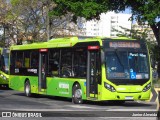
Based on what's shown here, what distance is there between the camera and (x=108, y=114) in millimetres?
6992

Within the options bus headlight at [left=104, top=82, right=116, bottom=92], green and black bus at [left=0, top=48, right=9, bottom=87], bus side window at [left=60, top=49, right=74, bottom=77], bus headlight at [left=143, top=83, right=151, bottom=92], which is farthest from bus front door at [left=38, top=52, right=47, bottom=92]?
green and black bus at [left=0, top=48, right=9, bottom=87]

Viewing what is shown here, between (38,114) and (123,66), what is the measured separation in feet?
42.7

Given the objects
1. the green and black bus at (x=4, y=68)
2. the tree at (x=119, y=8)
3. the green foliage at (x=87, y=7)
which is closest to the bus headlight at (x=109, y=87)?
the tree at (x=119, y=8)

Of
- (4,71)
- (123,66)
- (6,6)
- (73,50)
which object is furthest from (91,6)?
(6,6)

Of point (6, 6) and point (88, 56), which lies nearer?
point (88, 56)

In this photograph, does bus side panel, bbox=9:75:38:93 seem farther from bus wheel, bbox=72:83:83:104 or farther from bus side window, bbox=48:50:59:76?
bus wheel, bbox=72:83:83:104

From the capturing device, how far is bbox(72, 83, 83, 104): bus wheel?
20.4 meters

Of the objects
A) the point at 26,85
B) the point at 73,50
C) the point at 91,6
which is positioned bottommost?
the point at 26,85

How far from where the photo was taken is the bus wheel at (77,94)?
20.4m

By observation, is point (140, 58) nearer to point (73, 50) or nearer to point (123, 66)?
point (123, 66)

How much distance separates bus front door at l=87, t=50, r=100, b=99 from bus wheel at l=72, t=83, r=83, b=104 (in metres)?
0.71

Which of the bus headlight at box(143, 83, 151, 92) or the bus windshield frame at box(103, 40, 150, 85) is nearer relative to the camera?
the bus windshield frame at box(103, 40, 150, 85)

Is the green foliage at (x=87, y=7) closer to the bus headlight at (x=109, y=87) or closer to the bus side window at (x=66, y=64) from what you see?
the bus side window at (x=66, y=64)

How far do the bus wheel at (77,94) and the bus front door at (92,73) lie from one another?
0.71 metres
